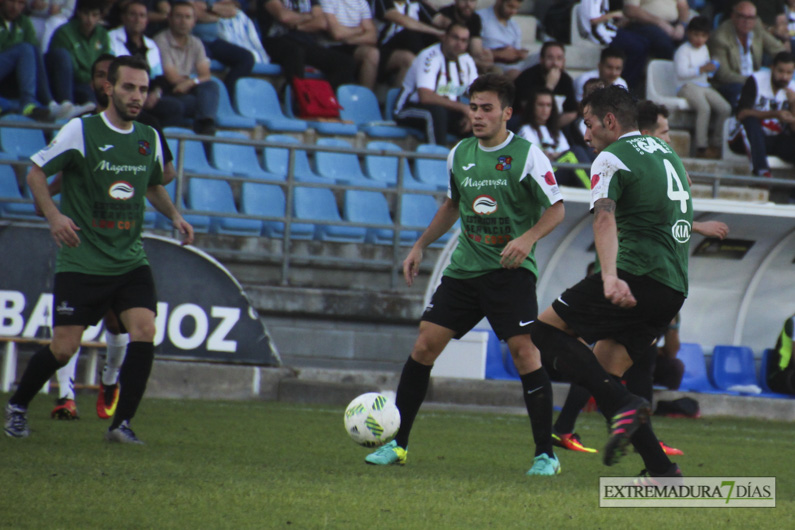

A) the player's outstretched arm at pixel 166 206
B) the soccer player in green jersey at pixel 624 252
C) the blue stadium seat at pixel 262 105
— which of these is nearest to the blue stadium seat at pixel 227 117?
the blue stadium seat at pixel 262 105

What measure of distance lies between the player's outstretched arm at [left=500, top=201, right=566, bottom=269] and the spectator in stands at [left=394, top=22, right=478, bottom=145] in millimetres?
7997

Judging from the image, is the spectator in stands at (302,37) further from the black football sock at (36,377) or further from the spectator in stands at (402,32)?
the black football sock at (36,377)

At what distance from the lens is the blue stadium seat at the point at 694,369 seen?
12078 mm

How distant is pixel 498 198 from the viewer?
616 centimetres

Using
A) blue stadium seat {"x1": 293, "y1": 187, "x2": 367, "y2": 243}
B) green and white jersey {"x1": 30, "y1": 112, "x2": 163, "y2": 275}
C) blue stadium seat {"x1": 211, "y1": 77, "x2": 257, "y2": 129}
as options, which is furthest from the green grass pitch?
blue stadium seat {"x1": 211, "y1": 77, "x2": 257, "y2": 129}

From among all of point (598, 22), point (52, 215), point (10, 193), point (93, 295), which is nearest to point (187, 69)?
point (10, 193)

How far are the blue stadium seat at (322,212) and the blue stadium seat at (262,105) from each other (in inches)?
56.9

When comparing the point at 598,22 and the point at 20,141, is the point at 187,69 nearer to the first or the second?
the point at 20,141

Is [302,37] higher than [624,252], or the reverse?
[302,37]

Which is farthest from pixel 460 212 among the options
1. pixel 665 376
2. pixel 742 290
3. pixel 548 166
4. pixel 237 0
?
pixel 237 0

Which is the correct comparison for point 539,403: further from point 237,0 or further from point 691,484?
point 237,0

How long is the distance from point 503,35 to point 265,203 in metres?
5.36

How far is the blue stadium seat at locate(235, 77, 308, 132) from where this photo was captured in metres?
13.8

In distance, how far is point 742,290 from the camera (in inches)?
480
